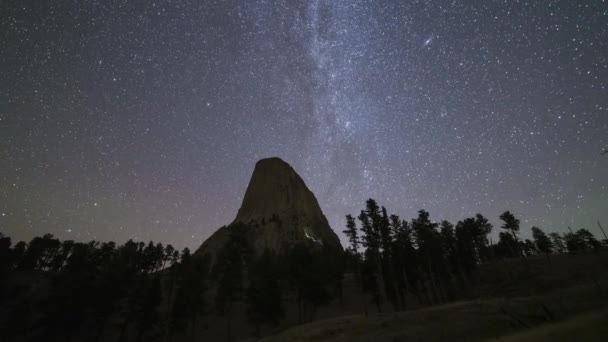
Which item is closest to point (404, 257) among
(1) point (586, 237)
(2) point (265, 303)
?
(2) point (265, 303)

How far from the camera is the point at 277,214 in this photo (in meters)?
129

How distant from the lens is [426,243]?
4378 centimetres

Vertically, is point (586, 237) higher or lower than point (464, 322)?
higher

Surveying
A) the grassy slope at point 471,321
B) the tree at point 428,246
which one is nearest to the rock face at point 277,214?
the tree at point 428,246

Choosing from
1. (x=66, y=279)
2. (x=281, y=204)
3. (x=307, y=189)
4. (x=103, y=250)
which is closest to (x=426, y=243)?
(x=66, y=279)

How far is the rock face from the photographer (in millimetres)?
109062

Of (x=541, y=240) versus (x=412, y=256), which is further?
(x=541, y=240)

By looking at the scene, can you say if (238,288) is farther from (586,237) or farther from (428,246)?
(586,237)

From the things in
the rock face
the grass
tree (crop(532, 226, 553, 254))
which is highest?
the rock face

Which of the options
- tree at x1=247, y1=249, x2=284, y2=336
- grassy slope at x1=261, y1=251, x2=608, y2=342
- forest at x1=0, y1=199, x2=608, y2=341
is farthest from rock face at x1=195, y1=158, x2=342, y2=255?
grassy slope at x1=261, y1=251, x2=608, y2=342

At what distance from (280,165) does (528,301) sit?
14338 cm

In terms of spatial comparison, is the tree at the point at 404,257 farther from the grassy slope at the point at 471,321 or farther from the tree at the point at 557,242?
the tree at the point at 557,242

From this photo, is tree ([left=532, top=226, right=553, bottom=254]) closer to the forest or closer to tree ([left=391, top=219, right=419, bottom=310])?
the forest

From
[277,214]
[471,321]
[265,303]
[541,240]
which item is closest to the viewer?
[471,321]
